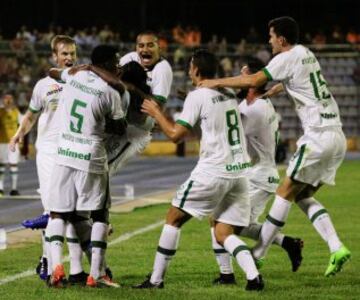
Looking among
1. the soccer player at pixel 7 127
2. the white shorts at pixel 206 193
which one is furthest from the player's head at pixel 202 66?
the soccer player at pixel 7 127

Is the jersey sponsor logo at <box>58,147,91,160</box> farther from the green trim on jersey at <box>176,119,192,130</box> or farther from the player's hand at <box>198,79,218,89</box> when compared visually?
the player's hand at <box>198,79,218,89</box>

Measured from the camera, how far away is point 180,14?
44.1m

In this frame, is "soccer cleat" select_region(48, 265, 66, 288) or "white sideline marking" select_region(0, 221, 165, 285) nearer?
"soccer cleat" select_region(48, 265, 66, 288)

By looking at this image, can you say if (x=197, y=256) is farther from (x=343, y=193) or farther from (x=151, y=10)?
(x=151, y=10)

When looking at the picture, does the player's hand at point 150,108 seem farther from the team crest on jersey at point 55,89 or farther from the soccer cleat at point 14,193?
the soccer cleat at point 14,193

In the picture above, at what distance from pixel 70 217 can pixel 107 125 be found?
0.98 meters

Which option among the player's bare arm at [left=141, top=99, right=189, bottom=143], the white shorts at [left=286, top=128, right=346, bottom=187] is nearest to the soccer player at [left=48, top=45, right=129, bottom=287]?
the player's bare arm at [left=141, top=99, right=189, bottom=143]

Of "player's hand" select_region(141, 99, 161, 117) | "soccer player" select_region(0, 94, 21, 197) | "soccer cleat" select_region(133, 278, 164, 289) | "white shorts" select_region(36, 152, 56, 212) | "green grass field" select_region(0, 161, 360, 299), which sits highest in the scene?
"player's hand" select_region(141, 99, 161, 117)

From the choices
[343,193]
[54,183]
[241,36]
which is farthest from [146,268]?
[241,36]

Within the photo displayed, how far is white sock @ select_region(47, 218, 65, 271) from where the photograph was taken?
10.2 meters

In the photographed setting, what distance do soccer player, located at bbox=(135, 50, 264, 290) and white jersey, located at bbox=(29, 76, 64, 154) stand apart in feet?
5.64

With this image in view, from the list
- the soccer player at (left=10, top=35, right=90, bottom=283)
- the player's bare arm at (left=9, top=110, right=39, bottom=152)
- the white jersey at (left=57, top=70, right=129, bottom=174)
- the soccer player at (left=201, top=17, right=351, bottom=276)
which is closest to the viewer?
the white jersey at (left=57, top=70, right=129, bottom=174)

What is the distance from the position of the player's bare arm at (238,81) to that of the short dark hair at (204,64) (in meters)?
0.08

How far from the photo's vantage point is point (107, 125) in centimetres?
1014
